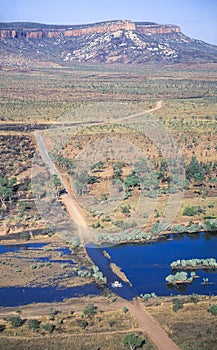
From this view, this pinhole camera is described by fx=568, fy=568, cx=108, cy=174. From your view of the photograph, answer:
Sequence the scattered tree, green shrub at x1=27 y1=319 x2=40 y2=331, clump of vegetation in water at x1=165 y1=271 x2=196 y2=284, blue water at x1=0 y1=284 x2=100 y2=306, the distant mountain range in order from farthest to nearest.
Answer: the distant mountain range → clump of vegetation in water at x1=165 y1=271 x2=196 y2=284 → blue water at x1=0 y1=284 x2=100 y2=306 → green shrub at x1=27 y1=319 x2=40 y2=331 → the scattered tree

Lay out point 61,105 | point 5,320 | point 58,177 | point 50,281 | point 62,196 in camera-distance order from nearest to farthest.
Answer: point 5,320
point 50,281
point 62,196
point 58,177
point 61,105

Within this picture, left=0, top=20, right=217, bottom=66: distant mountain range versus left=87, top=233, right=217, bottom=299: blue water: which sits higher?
left=0, top=20, right=217, bottom=66: distant mountain range

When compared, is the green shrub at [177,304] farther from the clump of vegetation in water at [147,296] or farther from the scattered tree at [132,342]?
the scattered tree at [132,342]

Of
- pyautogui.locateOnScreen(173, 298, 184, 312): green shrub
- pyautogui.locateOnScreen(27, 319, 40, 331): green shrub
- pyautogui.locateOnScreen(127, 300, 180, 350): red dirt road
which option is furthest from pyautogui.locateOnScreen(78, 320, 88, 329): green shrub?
pyautogui.locateOnScreen(173, 298, 184, 312): green shrub

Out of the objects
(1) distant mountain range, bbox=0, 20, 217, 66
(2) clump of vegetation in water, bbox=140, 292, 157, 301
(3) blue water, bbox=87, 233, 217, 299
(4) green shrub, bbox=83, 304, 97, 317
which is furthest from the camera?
(1) distant mountain range, bbox=0, 20, 217, 66

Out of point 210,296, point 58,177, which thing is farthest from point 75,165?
point 210,296

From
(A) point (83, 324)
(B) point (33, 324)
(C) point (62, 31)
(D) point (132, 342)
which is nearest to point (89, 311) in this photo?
(A) point (83, 324)

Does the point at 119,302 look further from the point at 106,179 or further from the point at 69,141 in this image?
the point at 69,141

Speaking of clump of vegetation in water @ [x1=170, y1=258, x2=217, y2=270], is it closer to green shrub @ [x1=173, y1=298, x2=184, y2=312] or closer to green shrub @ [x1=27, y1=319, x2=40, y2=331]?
green shrub @ [x1=173, y1=298, x2=184, y2=312]

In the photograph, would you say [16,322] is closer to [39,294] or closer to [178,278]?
[39,294]
